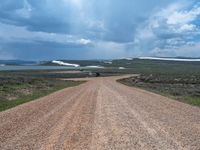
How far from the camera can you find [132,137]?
13141 millimetres

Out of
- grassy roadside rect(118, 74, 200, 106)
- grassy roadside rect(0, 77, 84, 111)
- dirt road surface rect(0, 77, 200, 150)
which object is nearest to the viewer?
dirt road surface rect(0, 77, 200, 150)

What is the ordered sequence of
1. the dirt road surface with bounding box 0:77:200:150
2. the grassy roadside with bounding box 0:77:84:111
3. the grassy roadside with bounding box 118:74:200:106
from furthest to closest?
the grassy roadside with bounding box 118:74:200:106 → the grassy roadside with bounding box 0:77:84:111 → the dirt road surface with bounding box 0:77:200:150

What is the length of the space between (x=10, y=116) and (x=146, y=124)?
7.66m

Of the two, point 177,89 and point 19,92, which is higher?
point 19,92

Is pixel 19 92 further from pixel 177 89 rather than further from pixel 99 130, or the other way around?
pixel 99 130

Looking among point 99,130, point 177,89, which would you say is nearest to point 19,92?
point 177,89

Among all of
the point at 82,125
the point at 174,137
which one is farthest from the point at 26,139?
the point at 174,137

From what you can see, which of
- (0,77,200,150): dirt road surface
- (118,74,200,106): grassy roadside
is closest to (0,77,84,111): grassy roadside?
(0,77,200,150): dirt road surface

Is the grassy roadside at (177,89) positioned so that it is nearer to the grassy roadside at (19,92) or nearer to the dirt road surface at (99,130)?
the dirt road surface at (99,130)

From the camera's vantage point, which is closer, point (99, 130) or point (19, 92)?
point (99, 130)

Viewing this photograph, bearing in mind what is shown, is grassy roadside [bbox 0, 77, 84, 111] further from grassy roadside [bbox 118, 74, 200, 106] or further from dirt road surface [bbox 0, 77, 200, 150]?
grassy roadside [bbox 118, 74, 200, 106]

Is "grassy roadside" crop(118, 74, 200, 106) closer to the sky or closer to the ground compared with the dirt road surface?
closer to the ground

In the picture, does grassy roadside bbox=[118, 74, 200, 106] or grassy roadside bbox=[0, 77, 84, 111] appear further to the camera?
grassy roadside bbox=[118, 74, 200, 106]

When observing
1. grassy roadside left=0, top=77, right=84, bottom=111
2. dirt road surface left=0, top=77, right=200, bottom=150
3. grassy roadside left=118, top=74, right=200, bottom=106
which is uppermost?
dirt road surface left=0, top=77, right=200, bottom=150
